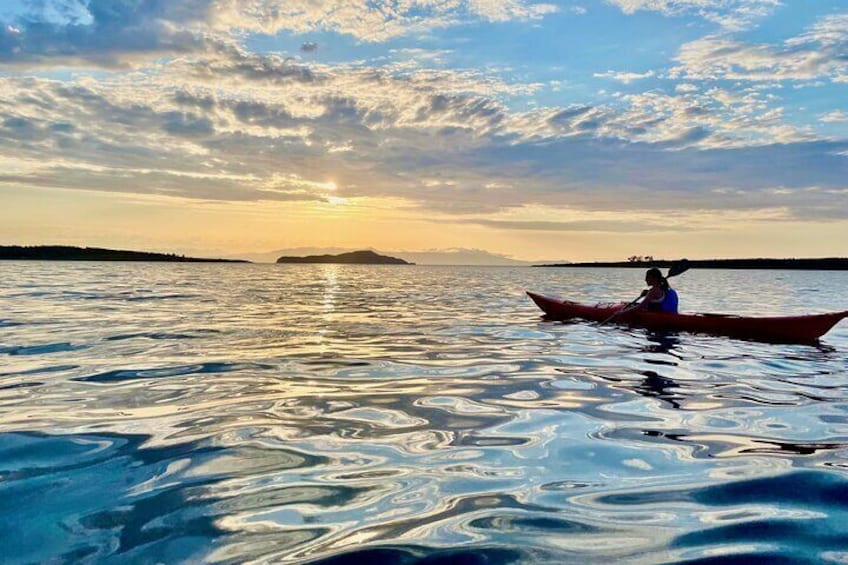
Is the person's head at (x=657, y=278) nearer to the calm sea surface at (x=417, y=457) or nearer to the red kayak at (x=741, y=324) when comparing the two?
the red kayak at (x=741, y=324)

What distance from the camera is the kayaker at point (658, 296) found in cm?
1639

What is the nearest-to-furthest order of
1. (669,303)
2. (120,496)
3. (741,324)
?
(120,496), (741,324), (669,303)

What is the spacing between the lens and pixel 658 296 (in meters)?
16.8

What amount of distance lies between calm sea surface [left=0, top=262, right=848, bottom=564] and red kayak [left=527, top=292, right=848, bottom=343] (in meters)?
2.89

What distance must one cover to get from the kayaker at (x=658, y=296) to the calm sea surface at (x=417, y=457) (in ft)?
16.8

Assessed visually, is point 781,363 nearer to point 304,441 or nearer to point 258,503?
point 304,441

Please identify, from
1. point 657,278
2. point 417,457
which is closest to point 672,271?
point 657,278

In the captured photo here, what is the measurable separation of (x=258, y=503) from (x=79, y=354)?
27.4 feet

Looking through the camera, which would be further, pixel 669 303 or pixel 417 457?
pixel 669 303

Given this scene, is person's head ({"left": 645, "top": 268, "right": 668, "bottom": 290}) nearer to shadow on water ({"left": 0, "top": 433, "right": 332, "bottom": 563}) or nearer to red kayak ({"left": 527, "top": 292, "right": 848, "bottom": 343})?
red kayak ({"left": 527, "top": 292, "right": 848, "bottom": 343})

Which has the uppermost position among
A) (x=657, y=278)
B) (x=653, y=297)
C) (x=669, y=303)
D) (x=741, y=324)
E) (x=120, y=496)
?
(x=657, y=278)

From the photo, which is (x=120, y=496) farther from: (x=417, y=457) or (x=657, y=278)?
(x=657, y=278)

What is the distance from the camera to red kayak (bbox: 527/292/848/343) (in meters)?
13.8

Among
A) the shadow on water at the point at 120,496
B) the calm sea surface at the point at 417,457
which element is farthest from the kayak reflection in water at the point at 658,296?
the shadow on water at the point at 120,496
